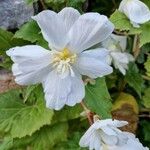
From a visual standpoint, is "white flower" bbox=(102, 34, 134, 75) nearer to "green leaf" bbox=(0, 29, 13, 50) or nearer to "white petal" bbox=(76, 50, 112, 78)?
"green leaf" bbox=(0, 29, 13, 50)

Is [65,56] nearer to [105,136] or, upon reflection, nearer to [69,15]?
[69,15]

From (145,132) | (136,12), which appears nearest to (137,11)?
(136,12)

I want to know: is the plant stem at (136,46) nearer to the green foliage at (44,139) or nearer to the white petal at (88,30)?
the green foliage at (44,139)

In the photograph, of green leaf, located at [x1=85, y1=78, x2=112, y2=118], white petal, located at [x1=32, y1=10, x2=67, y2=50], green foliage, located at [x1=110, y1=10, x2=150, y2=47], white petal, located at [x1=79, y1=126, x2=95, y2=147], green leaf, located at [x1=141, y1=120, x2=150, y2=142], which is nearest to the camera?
white petal, located at [x1=32, y1=10, x2=67, y2=50]

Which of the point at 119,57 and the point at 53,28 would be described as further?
the point at 119,57

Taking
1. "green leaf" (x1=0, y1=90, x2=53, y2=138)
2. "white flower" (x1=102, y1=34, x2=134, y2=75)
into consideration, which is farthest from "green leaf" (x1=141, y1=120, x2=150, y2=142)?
"green leaf" (x1=0, y1=90, x2=53, y2=138)

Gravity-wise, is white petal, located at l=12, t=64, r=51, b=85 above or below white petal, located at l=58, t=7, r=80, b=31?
below

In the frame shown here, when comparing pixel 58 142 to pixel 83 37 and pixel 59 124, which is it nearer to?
pixel 59 124

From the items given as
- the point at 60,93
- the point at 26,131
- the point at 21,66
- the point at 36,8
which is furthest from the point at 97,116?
the point at 36,8
